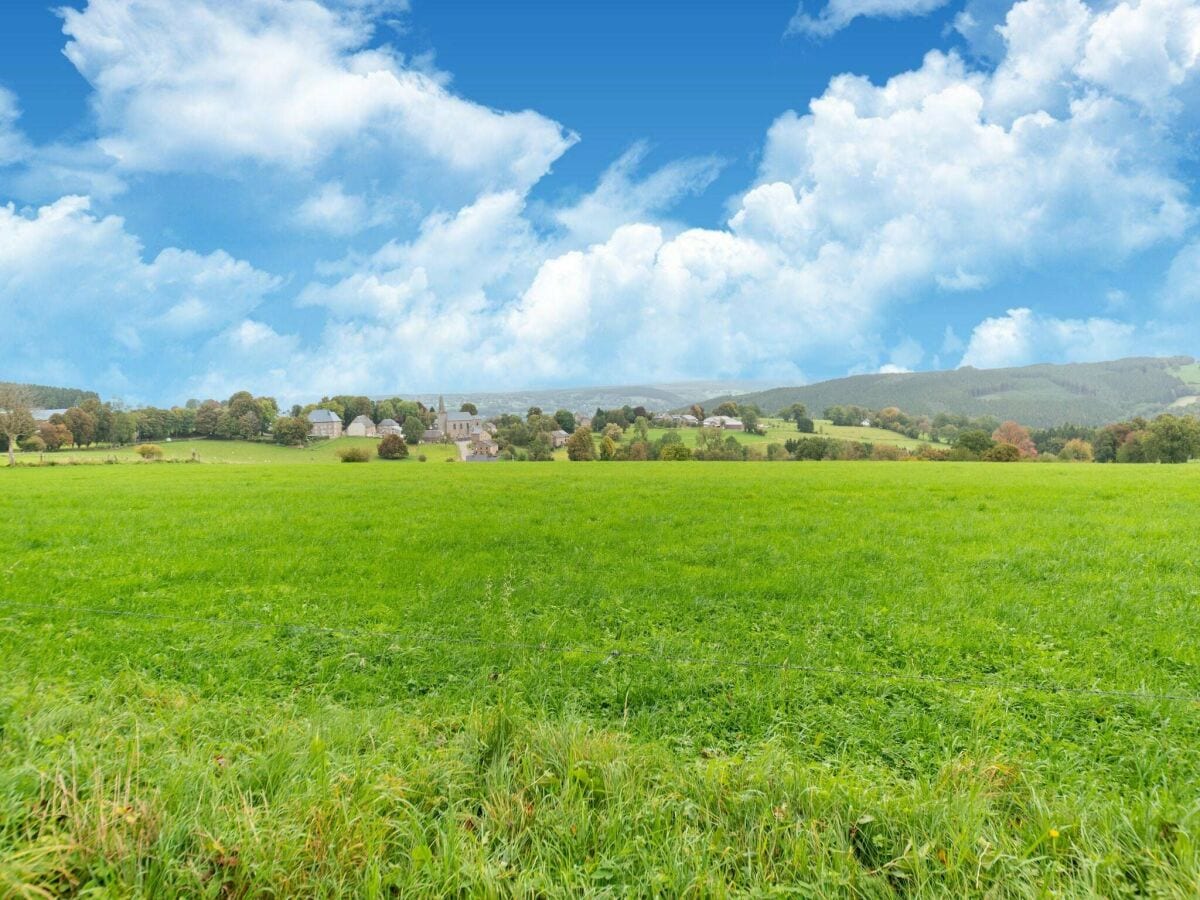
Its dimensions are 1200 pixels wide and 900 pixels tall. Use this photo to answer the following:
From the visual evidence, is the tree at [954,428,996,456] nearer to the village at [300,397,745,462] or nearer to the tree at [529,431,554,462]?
the village at [300,397,745,462]

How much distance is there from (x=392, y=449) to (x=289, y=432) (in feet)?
77.7

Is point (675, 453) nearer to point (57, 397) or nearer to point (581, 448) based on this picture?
point (581, 448)

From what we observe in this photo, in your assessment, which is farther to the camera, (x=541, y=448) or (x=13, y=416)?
(x=541, y=448)

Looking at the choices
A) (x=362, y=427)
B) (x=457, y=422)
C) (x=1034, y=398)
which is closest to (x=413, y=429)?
(x=362, y=427)

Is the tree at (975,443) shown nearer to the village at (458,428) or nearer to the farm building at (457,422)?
the village at (458,428)

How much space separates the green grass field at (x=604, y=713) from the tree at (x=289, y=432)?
270 ft

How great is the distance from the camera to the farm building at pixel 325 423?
339 ft

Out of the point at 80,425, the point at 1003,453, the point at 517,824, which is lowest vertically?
the point at 1003,453

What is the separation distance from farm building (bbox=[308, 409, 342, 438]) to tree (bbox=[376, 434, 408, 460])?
29425 millimetres

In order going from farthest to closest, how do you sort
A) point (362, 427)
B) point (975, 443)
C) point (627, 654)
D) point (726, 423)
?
point (362, 427), point (726, 423), point (975, 443), point (627, 654)

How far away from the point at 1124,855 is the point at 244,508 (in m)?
21.7

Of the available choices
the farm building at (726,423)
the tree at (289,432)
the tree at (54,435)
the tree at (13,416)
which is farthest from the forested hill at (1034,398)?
the tree at (13,416)

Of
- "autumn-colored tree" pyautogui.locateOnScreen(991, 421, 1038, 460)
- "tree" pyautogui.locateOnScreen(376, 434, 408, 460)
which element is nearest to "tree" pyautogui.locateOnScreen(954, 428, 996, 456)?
"autumn-colored tree" pyautogui.locateOnScreen(991, 421, 1038, 460)

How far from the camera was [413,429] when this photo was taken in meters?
107
